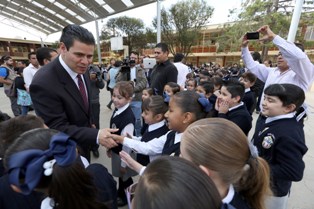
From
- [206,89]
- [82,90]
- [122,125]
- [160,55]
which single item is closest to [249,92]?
[206,89]

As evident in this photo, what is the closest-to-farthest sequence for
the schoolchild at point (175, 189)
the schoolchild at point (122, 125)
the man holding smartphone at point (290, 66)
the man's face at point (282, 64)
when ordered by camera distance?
the schoolchild at point (175, 189) < the man holding smartphone at point (290, 66) < the schoolchild at point (122, 125) < the man's face at point (282, 64)

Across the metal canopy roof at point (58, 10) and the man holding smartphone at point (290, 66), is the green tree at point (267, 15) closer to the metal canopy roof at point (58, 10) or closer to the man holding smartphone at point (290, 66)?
the metal canopy roof at point (58, 10)

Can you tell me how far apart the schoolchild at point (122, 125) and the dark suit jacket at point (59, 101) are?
459 millimetres

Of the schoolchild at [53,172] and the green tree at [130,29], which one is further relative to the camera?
the green tree at [130,29]

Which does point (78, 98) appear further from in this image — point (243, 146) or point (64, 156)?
point (243, 146)

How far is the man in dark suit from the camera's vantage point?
4.67 ft

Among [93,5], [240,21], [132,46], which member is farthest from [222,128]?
[132,46]

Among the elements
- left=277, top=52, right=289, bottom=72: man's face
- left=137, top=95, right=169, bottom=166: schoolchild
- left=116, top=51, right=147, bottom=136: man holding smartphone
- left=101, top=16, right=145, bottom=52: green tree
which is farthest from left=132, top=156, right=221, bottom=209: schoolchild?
left=101, top=16, right=145, bottom=52: green tree

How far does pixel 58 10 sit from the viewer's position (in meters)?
19.2

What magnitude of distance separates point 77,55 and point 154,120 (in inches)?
34.9

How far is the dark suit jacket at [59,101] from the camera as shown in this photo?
1.42 metres

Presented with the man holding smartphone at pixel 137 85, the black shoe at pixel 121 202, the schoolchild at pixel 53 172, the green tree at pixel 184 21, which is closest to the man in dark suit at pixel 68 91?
the schoolchild at pixel 53 172

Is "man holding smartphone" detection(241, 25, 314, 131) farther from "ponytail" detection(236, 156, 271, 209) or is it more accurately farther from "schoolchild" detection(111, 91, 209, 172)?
"ponytail" detection(236, 156, 271, 209)

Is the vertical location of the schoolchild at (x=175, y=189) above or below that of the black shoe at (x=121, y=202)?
above
